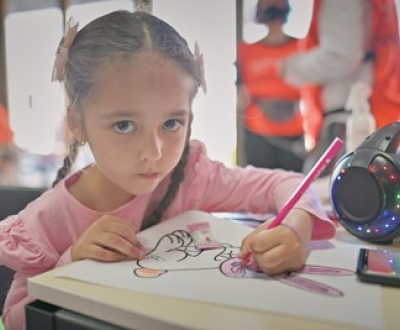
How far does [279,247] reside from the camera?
45 cm

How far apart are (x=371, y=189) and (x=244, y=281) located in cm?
24

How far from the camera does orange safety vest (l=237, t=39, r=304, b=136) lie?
32.0 inches

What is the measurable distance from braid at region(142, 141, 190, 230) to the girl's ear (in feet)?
0.54

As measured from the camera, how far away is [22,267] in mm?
566

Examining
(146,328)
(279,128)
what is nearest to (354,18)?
(279,128)

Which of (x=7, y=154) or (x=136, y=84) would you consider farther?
(x=7, y=154)

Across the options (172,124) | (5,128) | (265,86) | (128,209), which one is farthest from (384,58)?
(5,128)

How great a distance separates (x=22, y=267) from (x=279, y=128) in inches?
20.6

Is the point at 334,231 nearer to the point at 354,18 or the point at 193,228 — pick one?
the point at 193,228

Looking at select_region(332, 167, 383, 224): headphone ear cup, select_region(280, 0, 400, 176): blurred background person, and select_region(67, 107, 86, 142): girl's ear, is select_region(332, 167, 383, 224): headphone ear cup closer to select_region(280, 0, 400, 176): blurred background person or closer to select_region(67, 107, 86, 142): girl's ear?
select_region(280, 0, 400, 176): blurred background person

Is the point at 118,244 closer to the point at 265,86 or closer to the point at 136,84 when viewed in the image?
the point at 136,84

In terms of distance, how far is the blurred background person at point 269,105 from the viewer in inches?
32.0

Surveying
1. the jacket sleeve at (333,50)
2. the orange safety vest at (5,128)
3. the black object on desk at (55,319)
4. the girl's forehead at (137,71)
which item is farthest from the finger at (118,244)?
the orange safety vest at (5,128)

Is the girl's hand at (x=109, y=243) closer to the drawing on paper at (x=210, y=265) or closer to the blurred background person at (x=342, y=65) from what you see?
the drawing on paper at (x=210, y=265)
